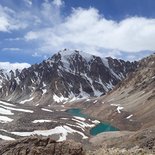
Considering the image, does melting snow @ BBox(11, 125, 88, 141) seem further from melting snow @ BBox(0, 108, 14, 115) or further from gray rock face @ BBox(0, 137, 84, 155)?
gray rock face @ BBox(0, 137, 84, 155)

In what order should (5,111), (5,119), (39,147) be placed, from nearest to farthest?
(39,147) < (5,119) < (5,111)

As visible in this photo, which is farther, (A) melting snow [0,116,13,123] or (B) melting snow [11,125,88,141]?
(A) melting snow [0,116,13,123]

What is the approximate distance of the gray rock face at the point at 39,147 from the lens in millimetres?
21562

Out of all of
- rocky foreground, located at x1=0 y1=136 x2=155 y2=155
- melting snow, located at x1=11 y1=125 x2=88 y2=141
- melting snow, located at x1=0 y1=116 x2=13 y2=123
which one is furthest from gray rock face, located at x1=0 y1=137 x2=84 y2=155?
melting snow, located at x1=0 y1=116 x2=13 y2=123

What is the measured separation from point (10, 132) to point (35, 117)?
1067 inches

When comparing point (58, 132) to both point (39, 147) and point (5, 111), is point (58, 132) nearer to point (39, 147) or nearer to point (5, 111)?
point (5, 111)

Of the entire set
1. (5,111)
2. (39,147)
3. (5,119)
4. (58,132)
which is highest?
(5,111)

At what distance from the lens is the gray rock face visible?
21562 mm

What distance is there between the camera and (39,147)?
21703 mm

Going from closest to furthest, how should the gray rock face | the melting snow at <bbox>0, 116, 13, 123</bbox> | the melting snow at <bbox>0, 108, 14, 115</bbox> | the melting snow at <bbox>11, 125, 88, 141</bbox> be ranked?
the gray rock face → the melting snow at <bbox>11, 125, 88, 141</bbox> → the melting snow at <bbox>0, 116, 13, 123</bbox> → the melting snow at <bbox>0, 108, 14, 115</bbox>

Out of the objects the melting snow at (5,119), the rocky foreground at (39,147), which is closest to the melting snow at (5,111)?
the melting snow at (5,119)

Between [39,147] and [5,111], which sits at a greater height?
[5,111]

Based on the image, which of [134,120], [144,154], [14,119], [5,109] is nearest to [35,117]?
[14,119]

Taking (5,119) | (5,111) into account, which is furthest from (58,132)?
(5,111)
